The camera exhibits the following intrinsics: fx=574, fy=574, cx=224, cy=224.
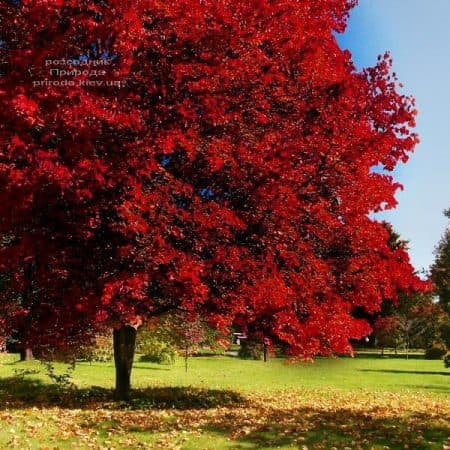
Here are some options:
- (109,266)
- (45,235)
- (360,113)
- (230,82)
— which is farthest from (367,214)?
(45,235)

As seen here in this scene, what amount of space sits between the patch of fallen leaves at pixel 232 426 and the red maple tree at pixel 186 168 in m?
2.16

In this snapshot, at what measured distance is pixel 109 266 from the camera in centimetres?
1398

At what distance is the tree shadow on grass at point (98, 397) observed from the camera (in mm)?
16109

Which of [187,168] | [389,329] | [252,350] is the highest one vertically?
[187,168]

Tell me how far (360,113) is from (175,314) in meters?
9.85

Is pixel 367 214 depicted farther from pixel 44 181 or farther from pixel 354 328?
pixel 44 181

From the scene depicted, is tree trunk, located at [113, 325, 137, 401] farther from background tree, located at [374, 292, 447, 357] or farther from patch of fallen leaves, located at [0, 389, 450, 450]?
background tree, located at [374, 292, 447, 357]

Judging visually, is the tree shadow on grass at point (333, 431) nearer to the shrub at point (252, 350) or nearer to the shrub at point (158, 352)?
the shrub at point (158, 352)

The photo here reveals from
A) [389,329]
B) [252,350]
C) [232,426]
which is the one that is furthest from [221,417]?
[389,329]

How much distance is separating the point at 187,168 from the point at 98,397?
27.0ft

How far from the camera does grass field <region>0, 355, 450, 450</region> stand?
1107 cm

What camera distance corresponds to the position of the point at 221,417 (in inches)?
552

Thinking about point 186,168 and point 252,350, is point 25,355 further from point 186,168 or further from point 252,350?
point 186,168

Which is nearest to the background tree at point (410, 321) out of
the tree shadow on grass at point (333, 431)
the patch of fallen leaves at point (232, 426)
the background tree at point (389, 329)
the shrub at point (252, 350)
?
the background tree at point (389, 329)
